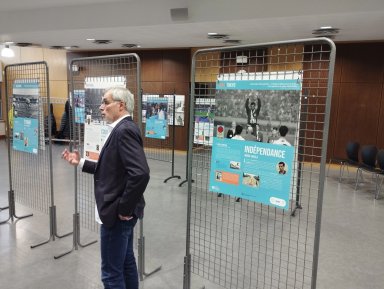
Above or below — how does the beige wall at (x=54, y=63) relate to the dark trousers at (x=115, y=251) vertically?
above

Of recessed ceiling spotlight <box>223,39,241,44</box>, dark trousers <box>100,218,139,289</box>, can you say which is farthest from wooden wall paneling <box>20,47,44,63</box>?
dark trousers <box>100,218,139,289</box>

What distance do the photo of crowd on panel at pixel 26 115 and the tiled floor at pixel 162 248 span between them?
1.01 meters

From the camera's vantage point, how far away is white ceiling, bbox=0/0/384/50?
14.2 ft

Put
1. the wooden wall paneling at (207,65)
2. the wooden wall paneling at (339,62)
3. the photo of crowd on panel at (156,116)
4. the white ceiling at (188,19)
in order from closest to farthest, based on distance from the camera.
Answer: the wooden wall paneling at (207,65) < the white ceiling at (188,19) < the photo of crowd on panel at (156,116) < the wooden wall paneling at (339,62)

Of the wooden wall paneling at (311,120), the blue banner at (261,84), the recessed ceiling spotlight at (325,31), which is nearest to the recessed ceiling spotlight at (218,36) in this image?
the recessed ceiling spotlight at (325,31)

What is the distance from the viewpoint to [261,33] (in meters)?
5.88

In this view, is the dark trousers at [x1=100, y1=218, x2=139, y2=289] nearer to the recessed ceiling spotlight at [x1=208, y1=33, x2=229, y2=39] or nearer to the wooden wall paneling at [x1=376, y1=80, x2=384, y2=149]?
the recessed ceiling spotlight at [x1=208, y1=33, x2=229, y2=39]

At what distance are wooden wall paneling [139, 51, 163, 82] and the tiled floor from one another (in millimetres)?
4642

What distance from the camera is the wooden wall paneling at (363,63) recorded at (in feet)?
22.8

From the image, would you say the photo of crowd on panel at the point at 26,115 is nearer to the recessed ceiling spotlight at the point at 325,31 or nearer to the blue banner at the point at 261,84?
the blue banner at the point at 261,84

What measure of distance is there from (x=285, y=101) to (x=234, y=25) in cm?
373

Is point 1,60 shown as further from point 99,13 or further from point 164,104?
point 164,104

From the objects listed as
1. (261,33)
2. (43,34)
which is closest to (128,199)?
(261,33)

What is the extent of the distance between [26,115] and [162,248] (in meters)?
2.00
